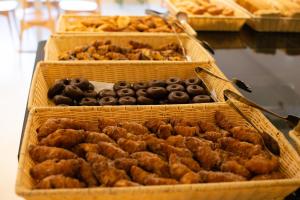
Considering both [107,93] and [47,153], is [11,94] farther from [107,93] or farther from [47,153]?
[47,153]

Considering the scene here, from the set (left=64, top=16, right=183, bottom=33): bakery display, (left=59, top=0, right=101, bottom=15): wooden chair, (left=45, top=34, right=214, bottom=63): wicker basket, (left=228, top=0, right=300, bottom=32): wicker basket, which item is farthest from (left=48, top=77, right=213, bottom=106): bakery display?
(left=59, top=0, right=101, bottom=15): wooden chair

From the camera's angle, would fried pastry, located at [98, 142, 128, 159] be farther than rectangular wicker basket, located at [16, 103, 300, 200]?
Yes

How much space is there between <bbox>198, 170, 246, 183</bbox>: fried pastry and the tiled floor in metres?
1.24

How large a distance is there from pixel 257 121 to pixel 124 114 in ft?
1.21

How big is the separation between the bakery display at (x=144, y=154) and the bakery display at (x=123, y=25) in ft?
3.11

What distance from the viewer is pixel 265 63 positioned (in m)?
1.58

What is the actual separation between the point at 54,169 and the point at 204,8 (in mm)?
1528

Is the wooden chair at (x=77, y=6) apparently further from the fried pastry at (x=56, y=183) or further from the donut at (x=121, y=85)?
the fried pastry at (x=56, y=183)

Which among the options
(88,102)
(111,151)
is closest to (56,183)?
(111,151)

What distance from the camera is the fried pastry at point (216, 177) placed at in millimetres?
745

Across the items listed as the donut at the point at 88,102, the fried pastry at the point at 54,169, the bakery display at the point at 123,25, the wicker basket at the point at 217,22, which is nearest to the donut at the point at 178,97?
the donut at the point at 88,102

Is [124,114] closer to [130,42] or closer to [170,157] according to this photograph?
[170,157]

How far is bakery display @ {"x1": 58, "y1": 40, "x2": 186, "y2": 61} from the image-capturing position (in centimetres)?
149

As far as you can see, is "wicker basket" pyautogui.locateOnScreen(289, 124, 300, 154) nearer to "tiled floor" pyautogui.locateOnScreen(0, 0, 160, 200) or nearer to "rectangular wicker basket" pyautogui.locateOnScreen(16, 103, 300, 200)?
"rectangular wicker basket" pyautogui.locateOnScreen(16, 103, 300, 200)
